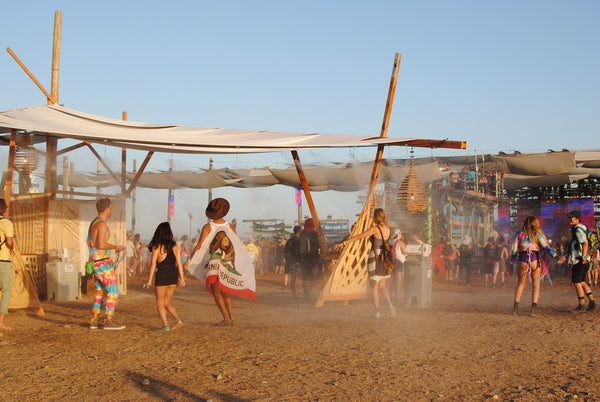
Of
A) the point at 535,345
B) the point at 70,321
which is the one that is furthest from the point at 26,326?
the point at 535,345

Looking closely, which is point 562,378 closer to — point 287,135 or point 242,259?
point 242,259

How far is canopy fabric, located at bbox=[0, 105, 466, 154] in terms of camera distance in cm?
859

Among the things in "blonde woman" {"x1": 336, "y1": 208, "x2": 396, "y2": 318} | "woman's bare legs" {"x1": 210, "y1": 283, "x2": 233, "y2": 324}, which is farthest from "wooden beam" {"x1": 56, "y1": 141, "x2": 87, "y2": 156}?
"blonde woman" {"x1": 336, "y1": 208, "x2": 396, "y2": 318}

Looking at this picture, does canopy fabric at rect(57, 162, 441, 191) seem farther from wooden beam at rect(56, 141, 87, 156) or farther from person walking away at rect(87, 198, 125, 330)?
person walking away at rect(87, 198, 125, 330)

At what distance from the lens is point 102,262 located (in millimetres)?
8086

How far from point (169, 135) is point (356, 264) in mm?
4078

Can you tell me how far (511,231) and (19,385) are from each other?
2584 cm

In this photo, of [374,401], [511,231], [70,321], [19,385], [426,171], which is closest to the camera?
[374,401]

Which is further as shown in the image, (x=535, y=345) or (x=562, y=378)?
(x=535, y=345)

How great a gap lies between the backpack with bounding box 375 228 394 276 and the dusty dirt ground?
74cm

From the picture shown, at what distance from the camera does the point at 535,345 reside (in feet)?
22.3

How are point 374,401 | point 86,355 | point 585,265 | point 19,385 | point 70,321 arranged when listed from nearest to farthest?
point 374,401 < point 19,385 < point 86,355 < point 70,321 < point 585,265

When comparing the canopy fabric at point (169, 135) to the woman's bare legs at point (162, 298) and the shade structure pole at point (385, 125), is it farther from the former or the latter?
the woman's bare legs at point (162, 298)

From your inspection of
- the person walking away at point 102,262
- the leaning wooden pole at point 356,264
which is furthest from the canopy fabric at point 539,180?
the person walking away at point 102,262
